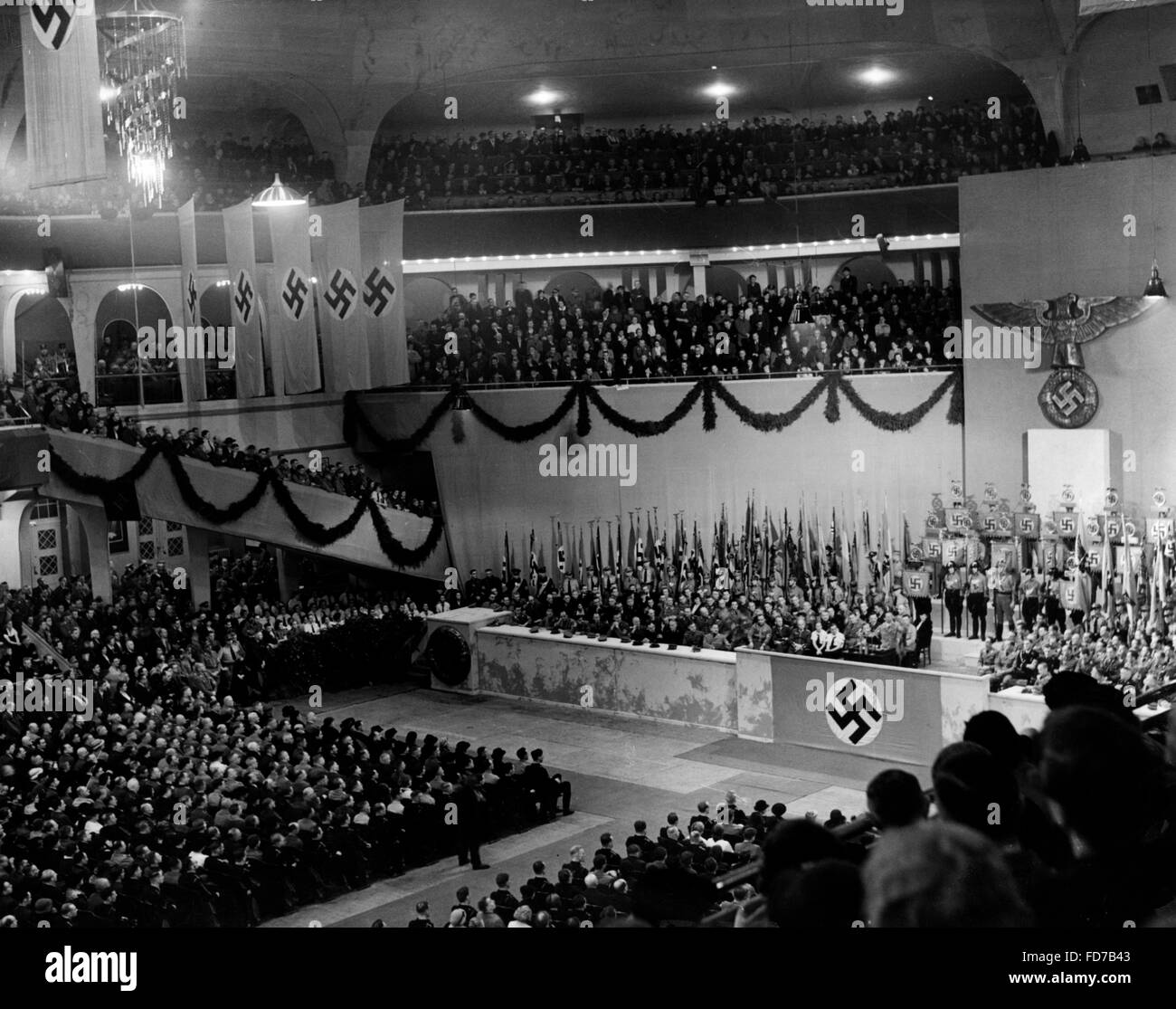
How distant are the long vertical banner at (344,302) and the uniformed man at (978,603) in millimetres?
11277

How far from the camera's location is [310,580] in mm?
31406

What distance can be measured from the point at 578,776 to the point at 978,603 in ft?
23.2

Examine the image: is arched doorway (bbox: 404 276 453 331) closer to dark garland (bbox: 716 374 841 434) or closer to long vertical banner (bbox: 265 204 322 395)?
long vertical banner (bbox: 265 204 322 395)

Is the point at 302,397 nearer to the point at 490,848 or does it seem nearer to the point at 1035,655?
the point at 490,848

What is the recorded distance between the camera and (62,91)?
18344mm

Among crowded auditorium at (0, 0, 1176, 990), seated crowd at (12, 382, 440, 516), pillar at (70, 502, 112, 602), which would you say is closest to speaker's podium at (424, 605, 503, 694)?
crowded auditorium at (0, 0, 1176, 990)

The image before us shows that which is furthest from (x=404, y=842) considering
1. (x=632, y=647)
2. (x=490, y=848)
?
(x=632, y=647)

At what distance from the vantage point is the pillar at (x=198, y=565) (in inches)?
1080

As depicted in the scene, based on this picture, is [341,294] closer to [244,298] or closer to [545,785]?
[244,298]

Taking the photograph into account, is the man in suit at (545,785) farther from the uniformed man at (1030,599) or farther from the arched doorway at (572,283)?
the arched doorway at (572,283)

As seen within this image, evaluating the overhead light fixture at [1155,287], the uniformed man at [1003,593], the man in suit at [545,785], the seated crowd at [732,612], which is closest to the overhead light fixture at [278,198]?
the seated crowd at [732,612]

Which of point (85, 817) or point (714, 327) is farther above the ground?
point (714, 327)

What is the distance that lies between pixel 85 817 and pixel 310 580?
15.7 metres

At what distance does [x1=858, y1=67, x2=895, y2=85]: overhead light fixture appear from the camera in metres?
32.5
